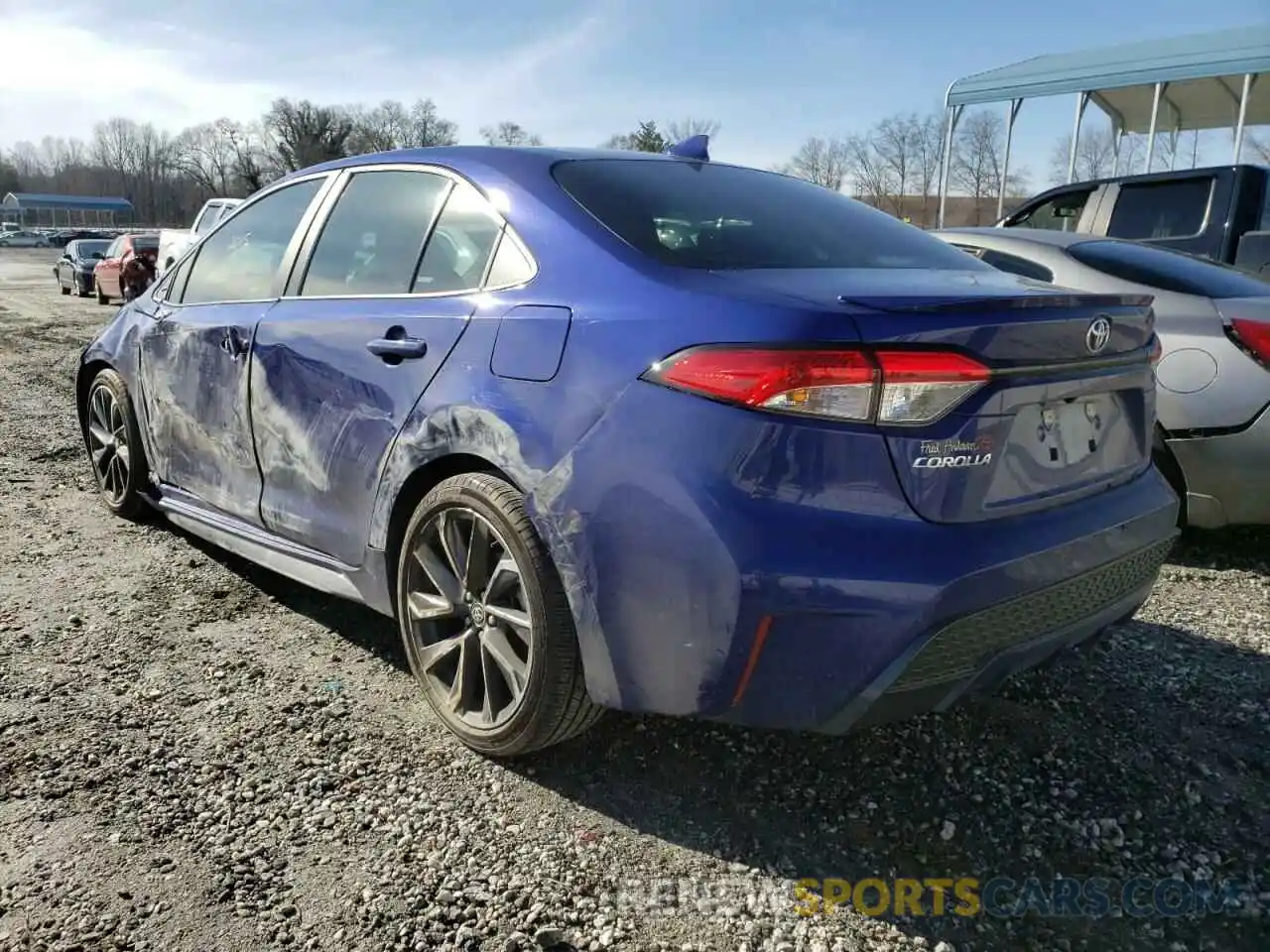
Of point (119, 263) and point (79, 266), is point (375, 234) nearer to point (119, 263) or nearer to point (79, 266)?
point (119, 263)

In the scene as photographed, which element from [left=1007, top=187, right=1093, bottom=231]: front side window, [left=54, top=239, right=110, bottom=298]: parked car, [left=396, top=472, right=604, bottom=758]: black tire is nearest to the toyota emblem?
[left=396, top=472, right=604, bottom=758]: black tire

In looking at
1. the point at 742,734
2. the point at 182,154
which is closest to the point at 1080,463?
the point at 742,734

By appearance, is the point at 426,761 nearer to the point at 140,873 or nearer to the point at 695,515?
the point at 140,873

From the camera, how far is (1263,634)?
3404 mm

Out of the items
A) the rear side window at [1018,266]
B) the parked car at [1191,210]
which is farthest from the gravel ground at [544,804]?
the parked car at [1191,210]

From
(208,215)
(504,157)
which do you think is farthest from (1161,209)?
(208,215)

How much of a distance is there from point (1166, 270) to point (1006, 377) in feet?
9.24

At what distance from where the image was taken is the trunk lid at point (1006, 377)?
1.92 meters

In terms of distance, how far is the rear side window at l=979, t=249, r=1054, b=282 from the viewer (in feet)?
14.5

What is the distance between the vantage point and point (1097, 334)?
219 centimetres

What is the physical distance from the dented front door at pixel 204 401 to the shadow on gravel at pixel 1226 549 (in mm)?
3798

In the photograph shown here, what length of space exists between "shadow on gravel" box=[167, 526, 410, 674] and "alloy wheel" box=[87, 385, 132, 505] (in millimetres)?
606
